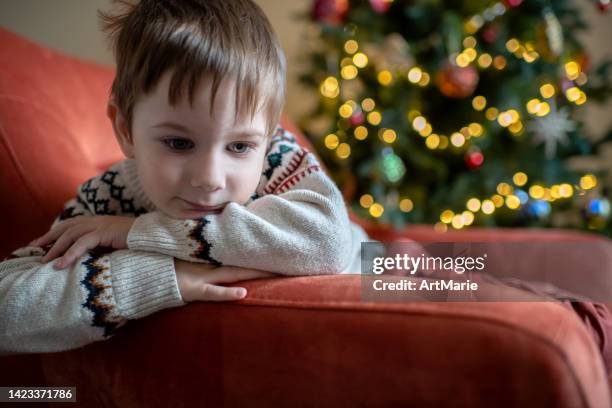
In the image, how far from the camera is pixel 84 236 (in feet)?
2.35

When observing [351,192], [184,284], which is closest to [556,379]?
[184,284]

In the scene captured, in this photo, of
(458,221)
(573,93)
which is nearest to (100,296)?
(458,221)

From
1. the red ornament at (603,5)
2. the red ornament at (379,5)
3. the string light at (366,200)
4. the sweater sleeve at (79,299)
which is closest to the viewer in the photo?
the sweater sleeve at (79,299)

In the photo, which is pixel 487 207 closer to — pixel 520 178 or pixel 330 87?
pixel 520 178

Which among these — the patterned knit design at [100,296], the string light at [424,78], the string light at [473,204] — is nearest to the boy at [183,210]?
the patterned knit design at [100,296]

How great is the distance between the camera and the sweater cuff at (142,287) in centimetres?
65

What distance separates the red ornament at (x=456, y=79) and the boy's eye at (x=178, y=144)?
1207 mm

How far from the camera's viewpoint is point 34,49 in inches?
40.4

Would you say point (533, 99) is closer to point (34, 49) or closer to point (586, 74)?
point (586, 74)

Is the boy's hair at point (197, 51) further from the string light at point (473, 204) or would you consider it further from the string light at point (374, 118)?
the string light at point (473, 204)

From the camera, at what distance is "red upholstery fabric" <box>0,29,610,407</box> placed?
0.48 metres

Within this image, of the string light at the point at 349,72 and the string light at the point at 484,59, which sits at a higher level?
the string light at the point at 484,59

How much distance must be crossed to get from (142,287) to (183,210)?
0.48 ft

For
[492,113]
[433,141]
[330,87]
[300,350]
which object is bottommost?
[300,350]
